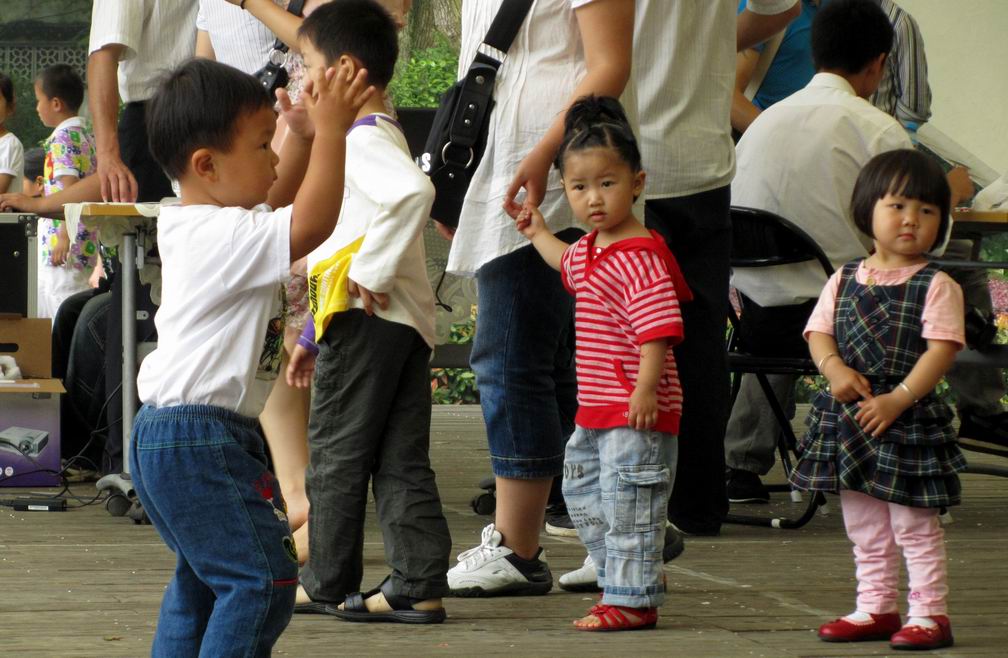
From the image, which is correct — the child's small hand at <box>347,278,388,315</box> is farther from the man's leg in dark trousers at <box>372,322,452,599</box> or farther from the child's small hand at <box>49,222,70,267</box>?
the child's small hand at <box>49,222,70,267</box>

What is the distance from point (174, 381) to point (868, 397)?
1295 mm

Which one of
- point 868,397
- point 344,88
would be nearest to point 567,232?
point 868,397

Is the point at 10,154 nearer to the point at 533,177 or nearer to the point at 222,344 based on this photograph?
the point at 533,177

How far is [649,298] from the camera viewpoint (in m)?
2.66

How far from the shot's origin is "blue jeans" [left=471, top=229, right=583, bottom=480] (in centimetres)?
304

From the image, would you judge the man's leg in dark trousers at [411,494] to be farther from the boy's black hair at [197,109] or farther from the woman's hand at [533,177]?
the boy's black hair at [197,109]

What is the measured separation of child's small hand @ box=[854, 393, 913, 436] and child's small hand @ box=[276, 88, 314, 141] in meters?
1.12

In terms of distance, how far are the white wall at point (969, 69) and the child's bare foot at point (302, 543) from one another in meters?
5.15

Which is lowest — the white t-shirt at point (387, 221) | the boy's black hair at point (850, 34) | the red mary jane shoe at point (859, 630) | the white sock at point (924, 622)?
the red mary jane shoe at point (859, 630)

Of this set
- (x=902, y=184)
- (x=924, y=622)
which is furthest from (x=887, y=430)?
(x=902, y=184)

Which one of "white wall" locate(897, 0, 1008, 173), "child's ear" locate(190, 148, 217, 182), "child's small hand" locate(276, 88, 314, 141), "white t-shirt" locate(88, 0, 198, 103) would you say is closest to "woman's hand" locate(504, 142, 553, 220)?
"child's small hand" locate(276, 88, 314, 141)

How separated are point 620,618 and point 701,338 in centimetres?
117

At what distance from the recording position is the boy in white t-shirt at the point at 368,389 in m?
2.78

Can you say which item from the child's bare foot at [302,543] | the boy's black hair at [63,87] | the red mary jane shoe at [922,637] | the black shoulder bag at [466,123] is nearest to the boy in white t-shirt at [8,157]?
the boy's black hair at [63,87]
